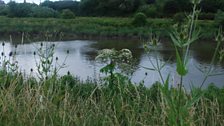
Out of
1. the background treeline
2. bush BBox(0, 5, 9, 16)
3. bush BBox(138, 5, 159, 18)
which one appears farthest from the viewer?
bush BBox(0, 5, 9, 16)

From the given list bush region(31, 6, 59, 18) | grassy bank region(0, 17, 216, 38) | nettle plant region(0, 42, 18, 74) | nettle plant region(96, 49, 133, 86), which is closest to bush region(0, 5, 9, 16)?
bush region(31, 6, 59, 18)

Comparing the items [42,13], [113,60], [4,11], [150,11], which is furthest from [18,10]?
[113,60]

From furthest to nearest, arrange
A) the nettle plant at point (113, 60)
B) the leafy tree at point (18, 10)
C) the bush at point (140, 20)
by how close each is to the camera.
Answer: the leafy tree at point (18, 10)
the bush at point (140, 20)
the nettle plant at point (113, 60)

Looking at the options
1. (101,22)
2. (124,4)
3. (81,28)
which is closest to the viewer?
(81,28)

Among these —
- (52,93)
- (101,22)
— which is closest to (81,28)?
(101,22)

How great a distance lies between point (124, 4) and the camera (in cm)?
4334

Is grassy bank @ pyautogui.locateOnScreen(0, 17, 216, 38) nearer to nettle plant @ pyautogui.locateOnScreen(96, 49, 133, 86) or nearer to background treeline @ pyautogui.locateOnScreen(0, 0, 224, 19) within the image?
background treeline @ pyautogui.locateOnScreen(0, 0, 224, 19)

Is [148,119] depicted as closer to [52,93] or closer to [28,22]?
[52,93]

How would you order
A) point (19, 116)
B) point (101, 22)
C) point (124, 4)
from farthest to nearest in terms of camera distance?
point (124, 4) < point (101, 22) < point (19, 116)

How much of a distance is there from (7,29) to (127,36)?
349 inches

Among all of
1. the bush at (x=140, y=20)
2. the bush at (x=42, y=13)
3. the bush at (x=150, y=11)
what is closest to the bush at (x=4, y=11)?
the bush at (x=42, y=13)

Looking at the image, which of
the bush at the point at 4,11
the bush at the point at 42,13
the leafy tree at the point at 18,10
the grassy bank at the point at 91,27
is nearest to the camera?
the grassy bank at the point at 91,27

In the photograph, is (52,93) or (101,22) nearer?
(52,93)

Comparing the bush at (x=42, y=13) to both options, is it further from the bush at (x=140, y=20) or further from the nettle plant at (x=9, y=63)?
the nettle plant at (x=9, y=63)
